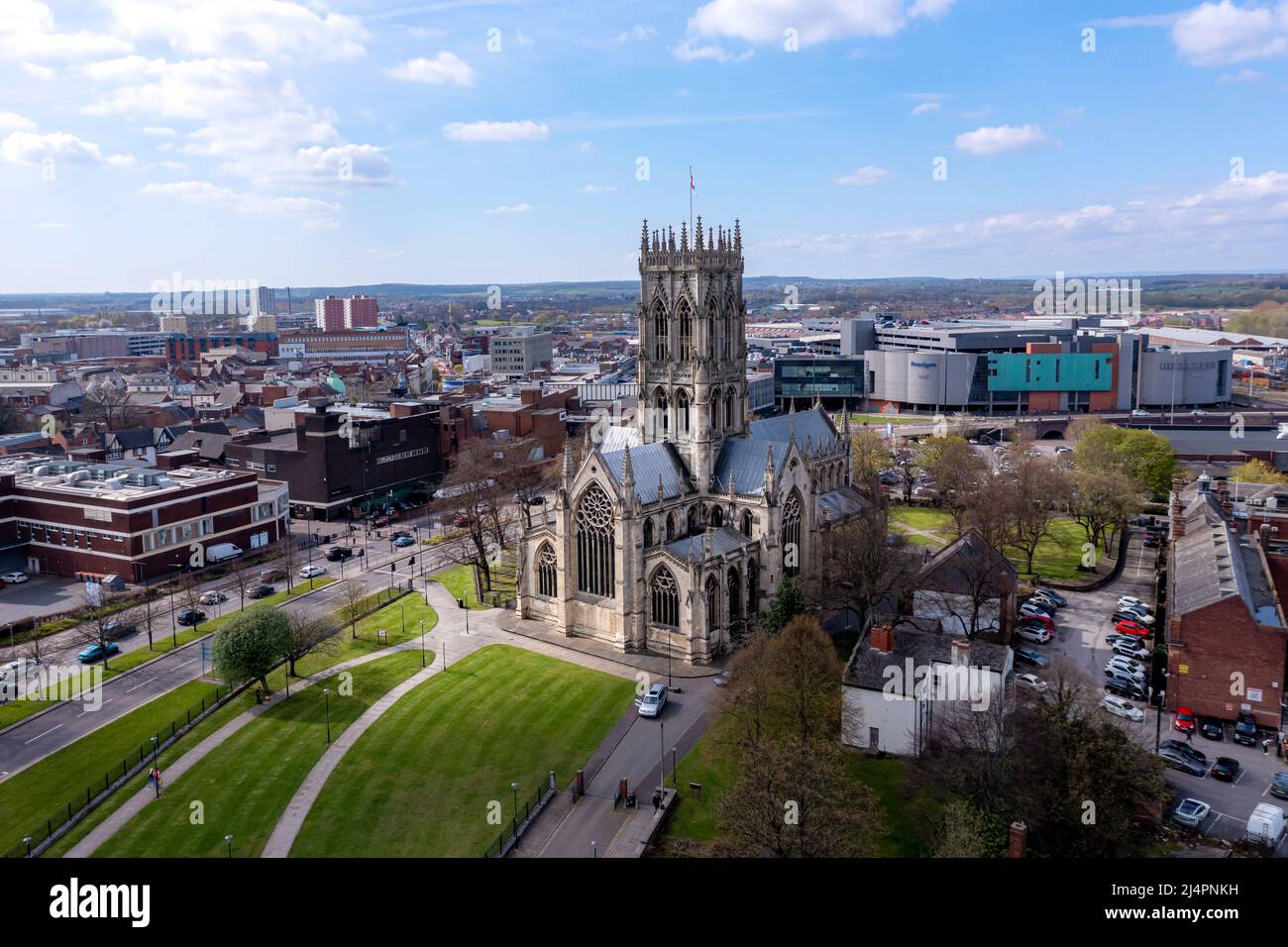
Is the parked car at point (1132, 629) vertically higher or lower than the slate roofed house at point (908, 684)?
lower

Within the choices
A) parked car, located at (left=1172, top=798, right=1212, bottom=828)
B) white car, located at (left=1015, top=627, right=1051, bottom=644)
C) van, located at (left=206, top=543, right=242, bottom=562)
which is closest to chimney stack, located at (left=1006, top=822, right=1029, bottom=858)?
parked car, located at (left=1172, top=798, right=1212, bottom=828)

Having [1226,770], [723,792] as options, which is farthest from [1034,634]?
[723,792]

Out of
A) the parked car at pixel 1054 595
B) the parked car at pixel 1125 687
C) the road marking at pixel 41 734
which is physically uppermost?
the parked car at pixel 1054 595

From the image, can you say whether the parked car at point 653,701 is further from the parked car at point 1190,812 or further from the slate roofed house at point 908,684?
the parked car at point 1190,812

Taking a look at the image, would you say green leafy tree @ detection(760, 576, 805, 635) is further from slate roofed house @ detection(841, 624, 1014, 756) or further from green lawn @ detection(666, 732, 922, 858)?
green lawn @ detection(666, 732, 922, 858)

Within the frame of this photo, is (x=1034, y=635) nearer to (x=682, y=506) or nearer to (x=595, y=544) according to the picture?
(x=682, y=506)

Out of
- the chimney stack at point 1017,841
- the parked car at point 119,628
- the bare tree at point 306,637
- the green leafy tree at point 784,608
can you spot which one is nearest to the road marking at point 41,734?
the bare tree at point 306,637
